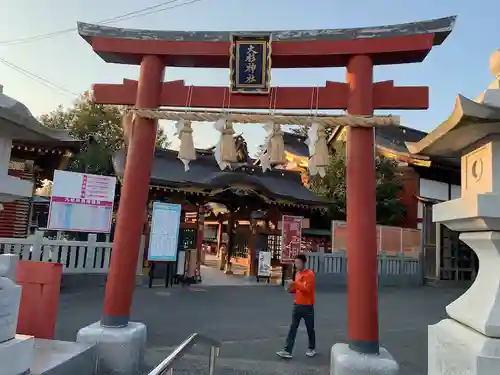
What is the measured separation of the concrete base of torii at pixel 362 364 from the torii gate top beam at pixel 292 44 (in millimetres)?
3776

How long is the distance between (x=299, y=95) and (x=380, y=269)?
13.4 meters

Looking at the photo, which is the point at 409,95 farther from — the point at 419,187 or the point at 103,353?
the point at 419,187

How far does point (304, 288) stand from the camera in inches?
253

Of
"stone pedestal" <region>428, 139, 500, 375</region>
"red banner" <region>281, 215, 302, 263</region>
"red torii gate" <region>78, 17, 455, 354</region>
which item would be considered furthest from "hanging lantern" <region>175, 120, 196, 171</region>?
"red banner" <region>281, 215, 302, 263</region>

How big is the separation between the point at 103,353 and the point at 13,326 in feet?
5.35

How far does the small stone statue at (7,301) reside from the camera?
3.53 m

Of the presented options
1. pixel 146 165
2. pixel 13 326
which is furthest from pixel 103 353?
pixel 146 165

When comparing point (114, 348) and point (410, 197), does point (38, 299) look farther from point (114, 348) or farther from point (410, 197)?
point (410, 197)

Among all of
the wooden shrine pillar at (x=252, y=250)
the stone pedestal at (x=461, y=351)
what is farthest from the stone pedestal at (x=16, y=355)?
the wooden shrine pillar at (x=252, y=250)

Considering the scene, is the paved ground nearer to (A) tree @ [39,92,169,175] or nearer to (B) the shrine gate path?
(B) the shrine gate path

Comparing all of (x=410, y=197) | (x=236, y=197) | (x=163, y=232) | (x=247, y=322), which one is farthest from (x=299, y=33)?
(x=410, y=197)

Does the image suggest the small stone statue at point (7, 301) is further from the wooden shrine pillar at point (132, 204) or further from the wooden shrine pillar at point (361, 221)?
the wooden shrine pillar at point (361, 221)

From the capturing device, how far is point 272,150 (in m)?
5.54

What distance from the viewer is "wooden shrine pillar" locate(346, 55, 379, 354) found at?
16.1 ft
